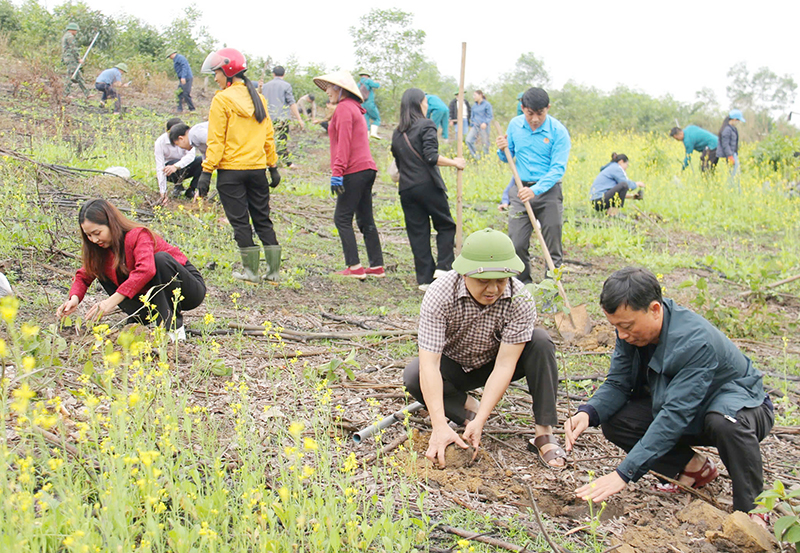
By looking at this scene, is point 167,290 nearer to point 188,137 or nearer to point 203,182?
point 203,182

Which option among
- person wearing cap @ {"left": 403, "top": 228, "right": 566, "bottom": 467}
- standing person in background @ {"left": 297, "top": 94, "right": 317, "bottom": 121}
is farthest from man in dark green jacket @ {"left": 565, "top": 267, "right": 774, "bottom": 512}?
standing person in background @ {"left": 297, "top": 94, "right": 317, "bottom": 121}

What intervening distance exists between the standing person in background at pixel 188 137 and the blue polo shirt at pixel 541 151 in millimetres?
3439

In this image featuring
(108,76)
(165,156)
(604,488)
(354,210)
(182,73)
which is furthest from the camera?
(182,73)

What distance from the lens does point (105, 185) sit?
8.30 m

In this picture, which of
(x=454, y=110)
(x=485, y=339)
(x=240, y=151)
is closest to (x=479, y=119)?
(x=454, y=110)

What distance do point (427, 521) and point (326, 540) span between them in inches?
19.9

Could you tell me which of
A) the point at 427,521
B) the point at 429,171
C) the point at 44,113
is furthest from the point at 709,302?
the point at 44,113

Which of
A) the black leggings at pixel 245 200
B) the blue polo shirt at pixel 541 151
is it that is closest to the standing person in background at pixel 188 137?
the black leggings at pixel 245 200

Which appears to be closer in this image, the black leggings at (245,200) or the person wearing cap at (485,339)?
the person wearing cap at (485,339)

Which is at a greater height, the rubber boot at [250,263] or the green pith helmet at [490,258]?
the green pith helmet at [490,258]

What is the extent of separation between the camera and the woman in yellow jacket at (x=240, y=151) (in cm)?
578

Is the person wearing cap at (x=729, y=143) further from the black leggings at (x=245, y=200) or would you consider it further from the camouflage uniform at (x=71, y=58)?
the camouflage uniform at (x=71, y=58)

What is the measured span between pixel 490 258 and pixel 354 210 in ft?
12.4

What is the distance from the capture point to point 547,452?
11.2 feet
